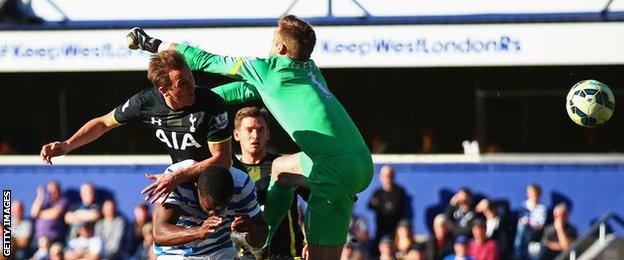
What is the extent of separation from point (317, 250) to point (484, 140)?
8526 millimetres

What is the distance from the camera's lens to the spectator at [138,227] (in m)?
16.5

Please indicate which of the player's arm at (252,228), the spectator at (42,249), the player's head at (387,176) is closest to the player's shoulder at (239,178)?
the player's arm at (252,228)

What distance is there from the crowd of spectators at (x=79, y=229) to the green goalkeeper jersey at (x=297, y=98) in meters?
6.95

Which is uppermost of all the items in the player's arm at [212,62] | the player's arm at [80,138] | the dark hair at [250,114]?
the player's arm at [212,62]

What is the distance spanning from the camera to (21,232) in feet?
56.1

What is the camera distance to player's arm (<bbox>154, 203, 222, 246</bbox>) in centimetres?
838

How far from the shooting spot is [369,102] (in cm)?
1830

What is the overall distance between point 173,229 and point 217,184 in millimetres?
460

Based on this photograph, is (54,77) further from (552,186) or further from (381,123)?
(552,186)

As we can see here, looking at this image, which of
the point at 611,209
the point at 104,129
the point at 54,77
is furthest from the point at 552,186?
the point at 104,129

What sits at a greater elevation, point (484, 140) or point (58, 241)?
point (484, 140)

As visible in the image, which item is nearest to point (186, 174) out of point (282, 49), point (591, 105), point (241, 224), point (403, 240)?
point (241, 224)

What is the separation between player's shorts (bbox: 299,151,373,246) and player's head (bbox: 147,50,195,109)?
971 mm

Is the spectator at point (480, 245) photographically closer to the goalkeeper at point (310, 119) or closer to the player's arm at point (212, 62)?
the goalkeeper at point (310, 119)
